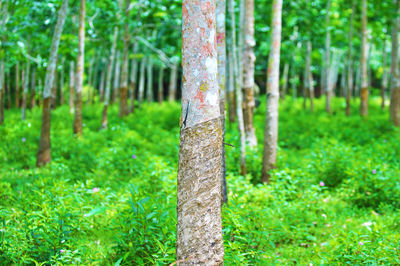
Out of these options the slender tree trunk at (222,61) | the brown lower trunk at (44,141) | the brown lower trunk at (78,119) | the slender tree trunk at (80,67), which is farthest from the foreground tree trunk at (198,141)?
the brown lower trunk at (78,119)

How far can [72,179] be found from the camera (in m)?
6.75

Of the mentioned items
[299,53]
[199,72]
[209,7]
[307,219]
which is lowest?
[307,219]

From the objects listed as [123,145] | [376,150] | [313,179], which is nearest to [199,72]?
[313,179]

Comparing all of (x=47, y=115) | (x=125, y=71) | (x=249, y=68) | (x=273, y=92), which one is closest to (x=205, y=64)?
(x=273, y=92)

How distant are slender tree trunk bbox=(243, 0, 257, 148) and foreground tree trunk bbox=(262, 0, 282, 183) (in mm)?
1280

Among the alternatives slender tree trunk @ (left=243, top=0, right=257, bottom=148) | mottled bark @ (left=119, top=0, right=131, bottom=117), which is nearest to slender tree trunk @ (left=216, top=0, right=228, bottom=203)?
slender tree trunk @ (left=243, top=0, right=257, bottom=148)

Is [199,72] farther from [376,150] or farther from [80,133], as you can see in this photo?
[80,133]

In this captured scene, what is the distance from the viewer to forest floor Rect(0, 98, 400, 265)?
11.4 feet

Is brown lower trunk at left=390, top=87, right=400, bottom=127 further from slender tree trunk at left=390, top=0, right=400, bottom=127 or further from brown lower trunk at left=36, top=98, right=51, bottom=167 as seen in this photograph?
brown lower trunk at left=36, top=98, right=51, bottom=167

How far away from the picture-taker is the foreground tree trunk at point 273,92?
640 cm

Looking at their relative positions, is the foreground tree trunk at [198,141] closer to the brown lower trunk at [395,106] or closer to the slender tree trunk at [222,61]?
the slender tree trunk at [222,61]

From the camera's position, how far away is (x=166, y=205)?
168 inches

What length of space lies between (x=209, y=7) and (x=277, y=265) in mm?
2626

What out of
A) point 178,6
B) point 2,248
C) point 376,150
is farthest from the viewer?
point 178,6
